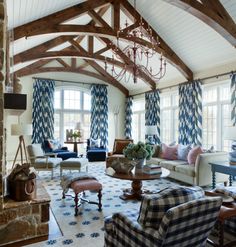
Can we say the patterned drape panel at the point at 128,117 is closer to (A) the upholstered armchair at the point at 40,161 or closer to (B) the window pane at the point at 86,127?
(B) the window pane at the point at 86,127

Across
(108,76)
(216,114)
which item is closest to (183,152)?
(216,114)

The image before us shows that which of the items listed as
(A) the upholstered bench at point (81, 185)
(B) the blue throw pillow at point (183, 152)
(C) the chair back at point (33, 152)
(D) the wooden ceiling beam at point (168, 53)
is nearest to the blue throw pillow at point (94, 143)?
(C) the chair back at point (33, 152)

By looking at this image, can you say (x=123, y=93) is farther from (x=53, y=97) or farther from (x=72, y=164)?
(x=72, y=164)

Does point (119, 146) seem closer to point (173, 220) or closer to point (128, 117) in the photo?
point (128, 117)

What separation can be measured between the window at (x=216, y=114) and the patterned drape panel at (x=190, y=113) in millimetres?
292

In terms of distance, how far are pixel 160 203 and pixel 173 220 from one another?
0.16 meters

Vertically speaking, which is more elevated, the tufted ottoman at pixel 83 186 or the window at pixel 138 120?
the window at pixel 138 120

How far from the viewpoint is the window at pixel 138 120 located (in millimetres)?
9805

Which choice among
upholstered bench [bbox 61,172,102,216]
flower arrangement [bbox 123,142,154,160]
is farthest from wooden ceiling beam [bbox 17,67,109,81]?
flower arrangement [bbox 123,142,154,160]

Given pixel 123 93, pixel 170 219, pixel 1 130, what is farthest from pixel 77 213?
pixel 123 93

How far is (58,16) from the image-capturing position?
16.4ft

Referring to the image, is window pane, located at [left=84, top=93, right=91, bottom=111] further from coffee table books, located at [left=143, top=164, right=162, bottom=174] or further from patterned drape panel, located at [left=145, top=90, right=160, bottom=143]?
coffee table books, located at [left=143, top=164, right=162, bottom=174]

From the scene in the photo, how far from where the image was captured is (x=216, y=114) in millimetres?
6375

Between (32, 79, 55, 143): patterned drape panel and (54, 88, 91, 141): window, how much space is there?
19.2 inches
